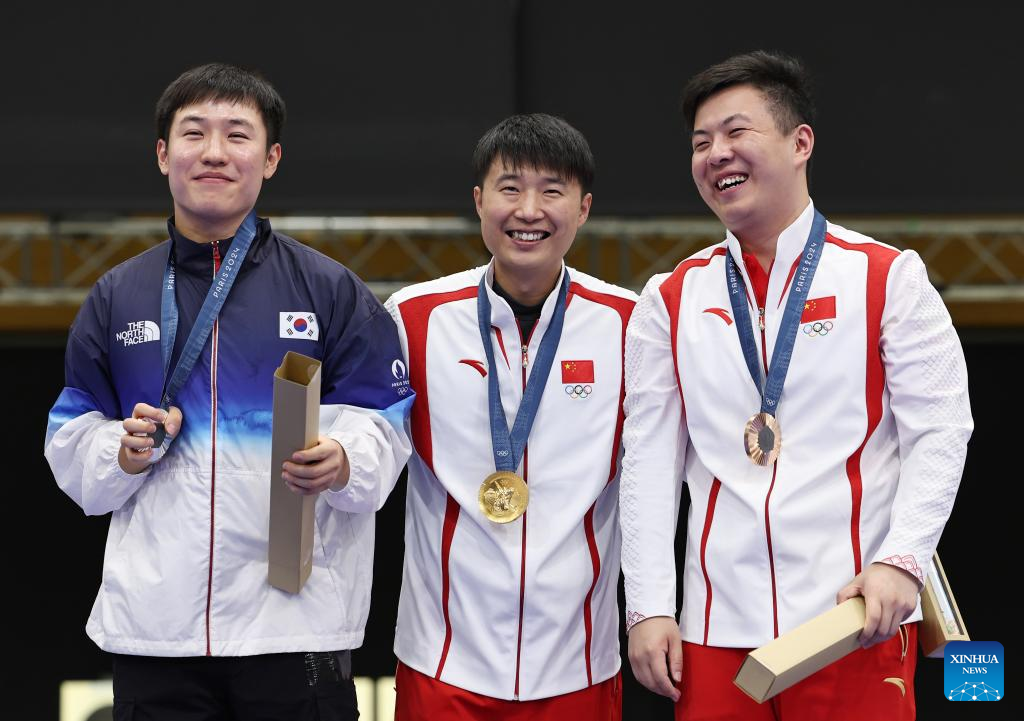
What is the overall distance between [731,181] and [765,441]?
0.51 m

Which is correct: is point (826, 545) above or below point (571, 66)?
below

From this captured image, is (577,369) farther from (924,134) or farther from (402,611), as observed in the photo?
(924,134)

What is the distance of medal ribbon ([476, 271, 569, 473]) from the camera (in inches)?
96.7

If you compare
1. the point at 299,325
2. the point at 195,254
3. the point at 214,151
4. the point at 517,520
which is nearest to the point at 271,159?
the point at 214,151

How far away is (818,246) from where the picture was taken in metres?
2.27

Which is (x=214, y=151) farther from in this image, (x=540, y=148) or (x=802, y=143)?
(x=802, y=143)

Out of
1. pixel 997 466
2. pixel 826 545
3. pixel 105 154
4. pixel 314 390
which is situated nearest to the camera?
pixel 314 390

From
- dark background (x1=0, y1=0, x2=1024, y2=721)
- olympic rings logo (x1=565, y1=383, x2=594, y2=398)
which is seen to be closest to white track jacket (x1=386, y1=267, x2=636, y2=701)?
olympic rings logo (x1=565, y1=383, x2=594, y2=398)

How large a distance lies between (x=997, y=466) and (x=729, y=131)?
8.37 ft

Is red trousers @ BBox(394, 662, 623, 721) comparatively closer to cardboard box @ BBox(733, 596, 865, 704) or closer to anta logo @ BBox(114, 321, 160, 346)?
cardboard box @ BBox(733, 596, 865, 704)

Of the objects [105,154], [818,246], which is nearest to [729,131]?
[818,246]

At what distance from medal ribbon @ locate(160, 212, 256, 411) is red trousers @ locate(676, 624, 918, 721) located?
1.10m

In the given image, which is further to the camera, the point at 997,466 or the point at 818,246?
the point at 997,466

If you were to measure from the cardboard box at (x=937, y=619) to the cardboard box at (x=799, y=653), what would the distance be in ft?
0.86
